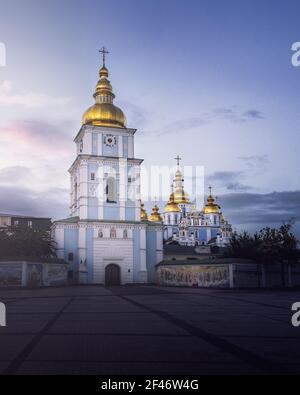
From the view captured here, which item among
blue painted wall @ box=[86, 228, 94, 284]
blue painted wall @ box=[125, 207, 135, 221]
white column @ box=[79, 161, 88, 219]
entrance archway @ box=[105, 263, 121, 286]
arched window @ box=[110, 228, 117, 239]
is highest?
white column @ box=[79, 161, 88, 219]

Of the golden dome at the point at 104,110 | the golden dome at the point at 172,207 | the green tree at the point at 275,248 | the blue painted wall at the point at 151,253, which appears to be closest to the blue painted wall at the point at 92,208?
the blue painted wall at the point at 151,253

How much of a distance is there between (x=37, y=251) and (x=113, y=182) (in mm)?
13192

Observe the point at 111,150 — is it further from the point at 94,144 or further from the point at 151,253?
the point at 151,253

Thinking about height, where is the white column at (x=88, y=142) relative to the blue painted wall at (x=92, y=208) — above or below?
above

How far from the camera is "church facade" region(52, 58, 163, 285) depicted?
5131 cm

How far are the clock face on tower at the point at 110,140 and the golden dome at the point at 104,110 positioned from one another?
4.34 ft

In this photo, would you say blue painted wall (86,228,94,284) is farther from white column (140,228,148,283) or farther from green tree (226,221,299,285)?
green tree (226,221,299,285)

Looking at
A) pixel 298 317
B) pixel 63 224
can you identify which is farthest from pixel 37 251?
pixel 298 317

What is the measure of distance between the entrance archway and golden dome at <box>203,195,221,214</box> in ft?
159

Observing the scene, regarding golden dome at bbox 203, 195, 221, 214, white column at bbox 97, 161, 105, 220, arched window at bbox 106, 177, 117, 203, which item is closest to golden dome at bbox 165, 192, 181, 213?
golden dome at bbox 203, 195, 221, 214

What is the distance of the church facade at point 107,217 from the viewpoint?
5131cm

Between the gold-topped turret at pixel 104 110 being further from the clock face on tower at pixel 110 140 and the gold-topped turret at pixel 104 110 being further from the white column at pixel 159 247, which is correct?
the white column at pixel 159 247
